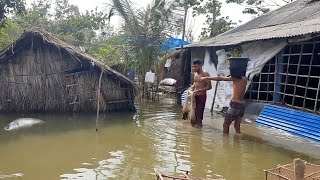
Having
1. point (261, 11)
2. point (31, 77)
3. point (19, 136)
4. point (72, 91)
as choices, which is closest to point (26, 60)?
point (31, 77)

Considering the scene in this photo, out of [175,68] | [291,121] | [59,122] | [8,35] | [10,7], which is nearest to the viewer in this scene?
[291,121]

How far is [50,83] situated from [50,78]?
150 mm

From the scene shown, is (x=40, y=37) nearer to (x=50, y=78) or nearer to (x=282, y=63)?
(x=50, y=78)

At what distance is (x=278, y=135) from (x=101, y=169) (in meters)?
4.73

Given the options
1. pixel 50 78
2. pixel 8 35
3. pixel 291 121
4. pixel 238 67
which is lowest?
pixel 291 121

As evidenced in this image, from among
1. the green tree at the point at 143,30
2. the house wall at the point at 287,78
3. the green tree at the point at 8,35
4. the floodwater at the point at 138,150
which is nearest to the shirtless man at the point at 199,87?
the floodwater at the point at 138,150

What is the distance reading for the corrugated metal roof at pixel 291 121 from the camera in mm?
8122

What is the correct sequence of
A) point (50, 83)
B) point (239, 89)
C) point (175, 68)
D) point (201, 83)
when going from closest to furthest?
1. point (239, 89)
2. point (201, 83)
3. point (50, 83)
4. point (175, 68)

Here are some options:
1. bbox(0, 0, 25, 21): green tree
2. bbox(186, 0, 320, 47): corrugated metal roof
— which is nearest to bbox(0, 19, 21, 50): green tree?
bbox(0, 0, 25, 21): green tree

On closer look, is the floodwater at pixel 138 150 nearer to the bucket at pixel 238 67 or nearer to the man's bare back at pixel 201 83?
the man's bare back at pixel 201 83

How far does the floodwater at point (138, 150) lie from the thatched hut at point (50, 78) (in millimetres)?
734

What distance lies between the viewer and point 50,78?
35.0 feet

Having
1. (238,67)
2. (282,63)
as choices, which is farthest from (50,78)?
(282,63)

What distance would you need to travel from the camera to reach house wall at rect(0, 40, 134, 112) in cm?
1034
